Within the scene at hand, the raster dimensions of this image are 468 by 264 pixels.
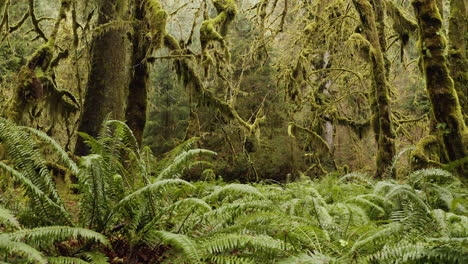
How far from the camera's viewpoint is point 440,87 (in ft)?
15.7

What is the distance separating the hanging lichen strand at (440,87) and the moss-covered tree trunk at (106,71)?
14.3 feet

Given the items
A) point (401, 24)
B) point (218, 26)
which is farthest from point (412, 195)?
point (401, 24)

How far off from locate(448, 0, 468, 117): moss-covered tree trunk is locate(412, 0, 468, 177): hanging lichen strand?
180 cm

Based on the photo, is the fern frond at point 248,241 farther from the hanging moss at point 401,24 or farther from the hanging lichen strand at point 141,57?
the hanging moss at point 401,24

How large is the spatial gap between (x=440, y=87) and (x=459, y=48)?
8.31ft

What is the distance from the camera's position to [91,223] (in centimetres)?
249

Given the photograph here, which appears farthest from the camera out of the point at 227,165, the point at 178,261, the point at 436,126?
the point at 227,165

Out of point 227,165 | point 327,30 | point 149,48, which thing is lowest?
point 227,165

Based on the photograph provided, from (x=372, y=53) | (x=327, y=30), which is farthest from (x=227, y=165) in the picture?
(x=372, y=53)

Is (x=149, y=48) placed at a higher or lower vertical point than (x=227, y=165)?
higher

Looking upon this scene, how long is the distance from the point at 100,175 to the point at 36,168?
0.45m

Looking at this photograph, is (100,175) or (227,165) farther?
(227,165)

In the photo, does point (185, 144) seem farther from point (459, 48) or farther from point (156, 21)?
point (459, 48)

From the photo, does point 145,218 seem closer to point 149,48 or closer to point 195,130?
point 149,48
